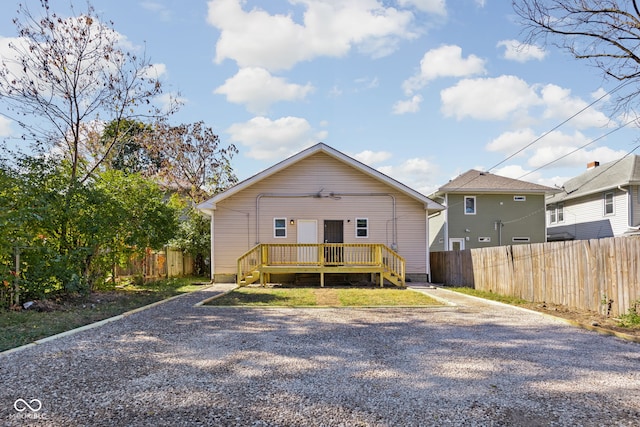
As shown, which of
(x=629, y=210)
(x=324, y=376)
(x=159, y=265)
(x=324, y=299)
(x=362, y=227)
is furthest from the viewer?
(x=629, y=210)

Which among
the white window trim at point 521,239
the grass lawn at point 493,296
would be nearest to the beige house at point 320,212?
the grass lawn at point 493,296

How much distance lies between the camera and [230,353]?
5.57 metres

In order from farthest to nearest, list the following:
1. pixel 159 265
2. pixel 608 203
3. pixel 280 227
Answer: pixel 608 203 < pixel 159 265 < pixel 280 227

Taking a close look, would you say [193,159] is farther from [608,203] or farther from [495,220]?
[608,203]

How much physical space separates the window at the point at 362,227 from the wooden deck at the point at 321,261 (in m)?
1.04

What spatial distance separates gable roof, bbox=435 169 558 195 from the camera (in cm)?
2342

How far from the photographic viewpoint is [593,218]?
24.0m

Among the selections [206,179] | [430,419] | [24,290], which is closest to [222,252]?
[24,290]

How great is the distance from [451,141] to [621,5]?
24.0 feet

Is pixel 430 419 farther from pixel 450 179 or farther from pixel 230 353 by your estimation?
pixel 450 179

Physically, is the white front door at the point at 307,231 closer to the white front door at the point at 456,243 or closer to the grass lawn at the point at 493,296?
the grass lawn at the point at 493,296

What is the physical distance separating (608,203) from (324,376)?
24.0m

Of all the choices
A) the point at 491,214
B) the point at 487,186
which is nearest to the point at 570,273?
the point at 491,214

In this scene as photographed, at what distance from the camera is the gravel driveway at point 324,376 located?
3.52 m
